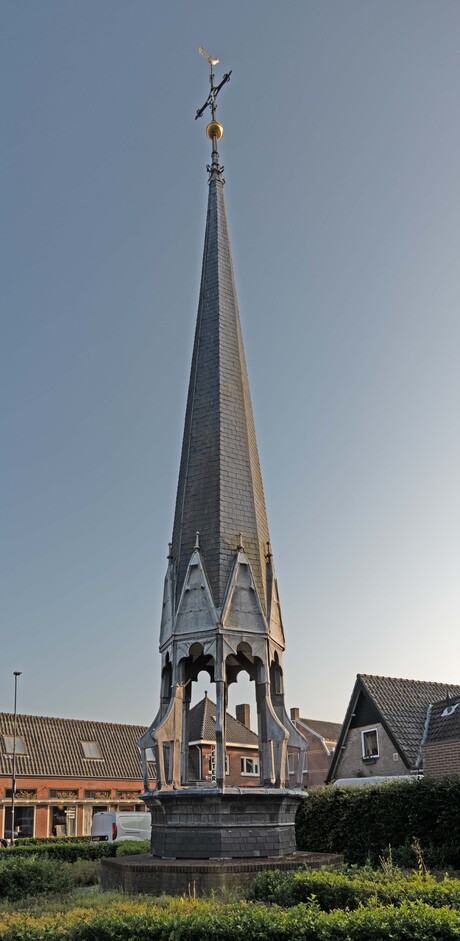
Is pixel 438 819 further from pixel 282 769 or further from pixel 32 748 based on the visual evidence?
pixel 32 748

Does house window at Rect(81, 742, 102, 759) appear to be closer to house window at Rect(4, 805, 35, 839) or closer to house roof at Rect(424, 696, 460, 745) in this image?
house window at Rect(4, 805, 35, 839)

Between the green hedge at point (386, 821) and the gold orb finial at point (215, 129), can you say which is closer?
the green hedge at point (386, 821)

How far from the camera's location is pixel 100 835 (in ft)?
106

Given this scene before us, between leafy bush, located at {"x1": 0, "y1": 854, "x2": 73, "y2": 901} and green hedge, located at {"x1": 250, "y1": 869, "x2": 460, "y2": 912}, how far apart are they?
24.1 feet

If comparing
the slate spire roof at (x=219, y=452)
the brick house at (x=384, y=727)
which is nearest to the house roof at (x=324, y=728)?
the brick house at (x=384, y=727)

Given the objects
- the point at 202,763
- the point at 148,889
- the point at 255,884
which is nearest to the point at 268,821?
the point at 148,889

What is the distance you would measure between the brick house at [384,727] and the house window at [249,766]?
17189mm

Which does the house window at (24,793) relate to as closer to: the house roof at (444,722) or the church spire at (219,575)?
the house roof at (444,722)

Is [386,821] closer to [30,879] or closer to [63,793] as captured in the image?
[30,879]

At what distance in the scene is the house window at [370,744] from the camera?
101 ft

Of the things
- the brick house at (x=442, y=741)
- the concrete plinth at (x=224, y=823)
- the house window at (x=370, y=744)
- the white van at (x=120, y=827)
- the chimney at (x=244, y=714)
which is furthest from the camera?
the chimney at (x=244, y=714)

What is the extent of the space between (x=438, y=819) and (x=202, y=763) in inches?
1187

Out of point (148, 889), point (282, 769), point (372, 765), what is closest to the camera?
point (148, 889)

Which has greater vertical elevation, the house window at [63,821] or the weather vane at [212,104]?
the weather vane at [212,104]
